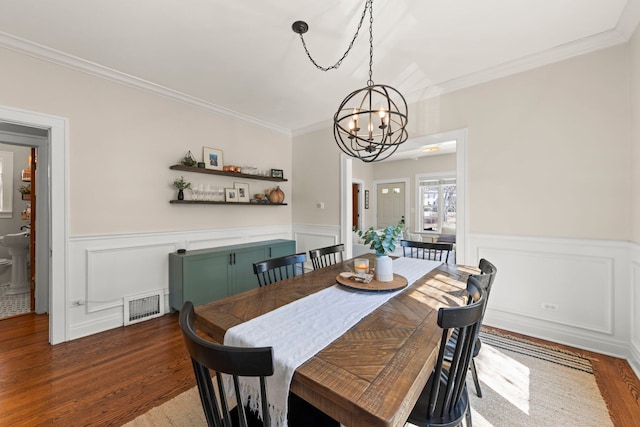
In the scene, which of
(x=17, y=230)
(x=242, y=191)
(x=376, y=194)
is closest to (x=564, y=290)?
(x=242, y=191)

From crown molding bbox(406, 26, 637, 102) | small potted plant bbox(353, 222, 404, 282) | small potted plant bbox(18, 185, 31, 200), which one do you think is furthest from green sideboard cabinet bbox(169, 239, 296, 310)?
small potted plant bbox(18, 185, 31, 200)

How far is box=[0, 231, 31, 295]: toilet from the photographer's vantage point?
3736 mm

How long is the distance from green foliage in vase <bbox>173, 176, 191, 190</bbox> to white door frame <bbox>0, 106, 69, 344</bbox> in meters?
0.99

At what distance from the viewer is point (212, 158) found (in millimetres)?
3688

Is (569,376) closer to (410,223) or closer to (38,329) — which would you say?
(38,329)

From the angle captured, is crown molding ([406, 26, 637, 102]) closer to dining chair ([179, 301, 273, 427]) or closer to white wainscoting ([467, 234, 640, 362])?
white wainscoting ([467, 234, 640, 362])

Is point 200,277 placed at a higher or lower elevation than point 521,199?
lower

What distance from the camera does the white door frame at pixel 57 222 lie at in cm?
250

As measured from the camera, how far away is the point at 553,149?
8.36ft

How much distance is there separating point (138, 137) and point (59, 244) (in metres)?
1.33

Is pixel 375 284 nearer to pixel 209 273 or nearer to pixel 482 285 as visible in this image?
pixel 482 285

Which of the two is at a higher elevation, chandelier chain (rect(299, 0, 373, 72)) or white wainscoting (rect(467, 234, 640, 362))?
chandelier chain (rect(299, 0, 373, 72))

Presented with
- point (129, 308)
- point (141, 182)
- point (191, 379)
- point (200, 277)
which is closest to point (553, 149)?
point (191, 379)

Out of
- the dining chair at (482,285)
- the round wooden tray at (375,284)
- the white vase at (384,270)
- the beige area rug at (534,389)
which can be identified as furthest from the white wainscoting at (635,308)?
the white vase at (384,270)
